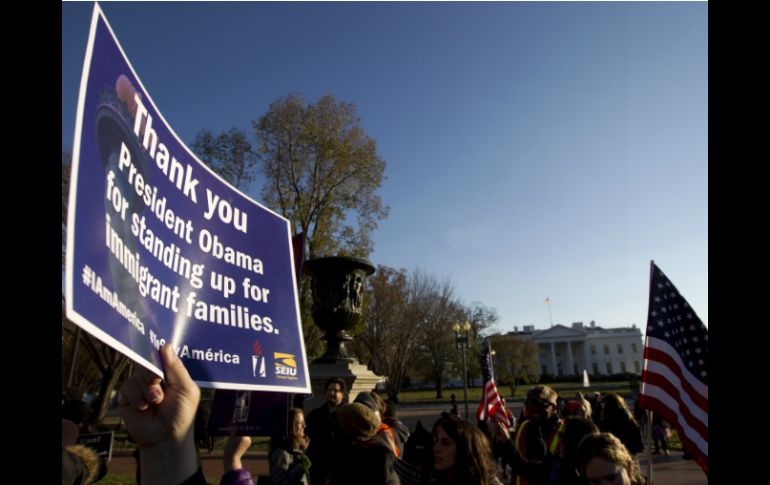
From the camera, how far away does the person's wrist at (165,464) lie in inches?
71.9

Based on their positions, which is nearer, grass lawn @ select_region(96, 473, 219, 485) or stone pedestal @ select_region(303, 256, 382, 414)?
stone pedestal @ select_region(303, 256, 382, 414)

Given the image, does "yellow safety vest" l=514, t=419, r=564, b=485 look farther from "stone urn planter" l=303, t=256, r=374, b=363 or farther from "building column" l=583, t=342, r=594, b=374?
"building column" l=583, t=342, r=594, b=374

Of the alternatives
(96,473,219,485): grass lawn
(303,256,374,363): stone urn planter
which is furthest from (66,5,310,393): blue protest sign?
(96,473,219,485): grass lawn

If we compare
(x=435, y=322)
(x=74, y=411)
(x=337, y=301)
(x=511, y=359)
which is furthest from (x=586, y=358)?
(x=74, y=411)

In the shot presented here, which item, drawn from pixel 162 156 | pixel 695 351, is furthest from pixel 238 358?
pixel 695 351

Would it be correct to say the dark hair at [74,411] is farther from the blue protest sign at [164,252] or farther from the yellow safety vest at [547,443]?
the yellow safety vest at [547,443]

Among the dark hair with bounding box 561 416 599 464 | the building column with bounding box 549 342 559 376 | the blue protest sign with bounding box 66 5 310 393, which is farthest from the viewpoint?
the building column with bounding box 549 342 559 376

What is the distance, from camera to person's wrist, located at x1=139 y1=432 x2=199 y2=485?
5.99 feet

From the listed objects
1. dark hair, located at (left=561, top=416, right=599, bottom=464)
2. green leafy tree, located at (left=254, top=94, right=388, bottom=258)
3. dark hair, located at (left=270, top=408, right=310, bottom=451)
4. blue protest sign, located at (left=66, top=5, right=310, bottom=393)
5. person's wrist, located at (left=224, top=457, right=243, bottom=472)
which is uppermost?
green leafy tree, located at (left=254, top=94, right=388, bottom=258)

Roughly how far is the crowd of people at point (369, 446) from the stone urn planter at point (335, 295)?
304 cm

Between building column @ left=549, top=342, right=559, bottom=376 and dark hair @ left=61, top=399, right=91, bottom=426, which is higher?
dark hair @ left=61, top=399, right=91, bottom=426

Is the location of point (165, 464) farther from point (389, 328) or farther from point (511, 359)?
point (511, 359)

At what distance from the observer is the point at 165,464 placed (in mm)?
1836

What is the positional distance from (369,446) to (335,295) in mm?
5221
